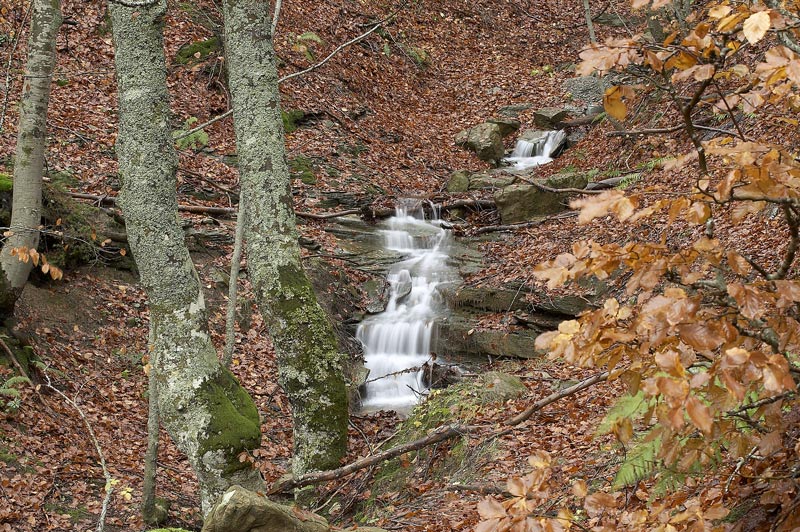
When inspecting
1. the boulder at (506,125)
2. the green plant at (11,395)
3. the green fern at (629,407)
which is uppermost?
the boulder at (506,125)

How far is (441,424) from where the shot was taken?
684cm

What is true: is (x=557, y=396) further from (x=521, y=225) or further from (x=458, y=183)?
(x=458, y=183)

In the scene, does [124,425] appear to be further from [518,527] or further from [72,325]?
[518,527]

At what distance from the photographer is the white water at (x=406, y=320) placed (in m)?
10.1

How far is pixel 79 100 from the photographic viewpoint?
13227mm

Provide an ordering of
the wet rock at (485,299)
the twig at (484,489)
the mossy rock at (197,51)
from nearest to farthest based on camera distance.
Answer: the twig at (484,489)
the wet rock at (485,299)
the mossy rock at (197,51)

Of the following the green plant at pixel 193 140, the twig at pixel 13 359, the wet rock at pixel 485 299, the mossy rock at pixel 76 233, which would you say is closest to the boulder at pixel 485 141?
the wet rock at pixel 485 299

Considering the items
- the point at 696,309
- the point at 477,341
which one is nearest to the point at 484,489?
the point at 696,309

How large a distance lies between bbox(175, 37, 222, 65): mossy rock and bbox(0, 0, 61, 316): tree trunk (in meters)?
7.54

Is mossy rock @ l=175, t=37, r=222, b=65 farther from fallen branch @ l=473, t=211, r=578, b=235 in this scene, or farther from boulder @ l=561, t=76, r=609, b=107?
boulder @ l=561, t=76, r=609, b=107

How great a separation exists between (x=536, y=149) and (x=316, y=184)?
589cm

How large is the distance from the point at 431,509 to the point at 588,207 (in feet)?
12.1

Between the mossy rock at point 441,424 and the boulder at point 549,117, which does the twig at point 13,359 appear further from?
the boulder at point 549,117

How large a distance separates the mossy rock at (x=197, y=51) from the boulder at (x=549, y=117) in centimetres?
789
